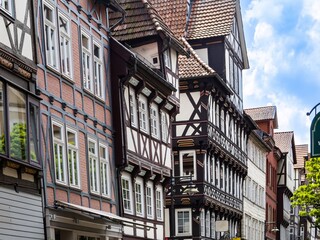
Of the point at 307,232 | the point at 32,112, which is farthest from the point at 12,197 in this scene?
the point at 307,232

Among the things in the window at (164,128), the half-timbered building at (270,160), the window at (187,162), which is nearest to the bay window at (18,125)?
the window at (164,128)

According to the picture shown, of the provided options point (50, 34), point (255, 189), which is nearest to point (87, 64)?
point (50, 34)

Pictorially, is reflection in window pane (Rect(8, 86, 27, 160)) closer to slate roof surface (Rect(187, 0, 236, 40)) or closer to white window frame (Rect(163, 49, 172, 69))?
white window frame (Rect(163, 49, 172, 69))

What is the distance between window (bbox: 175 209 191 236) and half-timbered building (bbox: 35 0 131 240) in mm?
13546

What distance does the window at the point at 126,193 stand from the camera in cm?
2688

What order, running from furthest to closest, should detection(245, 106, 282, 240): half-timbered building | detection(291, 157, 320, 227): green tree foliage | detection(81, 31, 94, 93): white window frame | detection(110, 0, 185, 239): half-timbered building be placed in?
detection(245, 106, 282, 240): half-timbered building, detection(291, 157, 320, 227): green tree foliage, detection(110, 0, 185, 239): half-timbered building, detection(81, 31, 94, 93): white window frame

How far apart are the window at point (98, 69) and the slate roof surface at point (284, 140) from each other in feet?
167

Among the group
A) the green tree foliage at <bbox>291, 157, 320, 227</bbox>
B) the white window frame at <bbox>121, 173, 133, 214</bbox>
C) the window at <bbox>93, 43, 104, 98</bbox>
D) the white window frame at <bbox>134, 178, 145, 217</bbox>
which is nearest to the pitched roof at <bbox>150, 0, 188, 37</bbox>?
the green tree foliage at <bbox>291, 157, 320, 227</bbox>

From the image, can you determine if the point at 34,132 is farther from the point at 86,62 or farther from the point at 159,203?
the point at 159,203

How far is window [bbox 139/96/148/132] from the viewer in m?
28.8

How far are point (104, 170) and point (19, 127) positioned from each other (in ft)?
22.9

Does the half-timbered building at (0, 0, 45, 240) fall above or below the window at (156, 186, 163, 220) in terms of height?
above

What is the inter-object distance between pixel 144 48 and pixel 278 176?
1701 inches

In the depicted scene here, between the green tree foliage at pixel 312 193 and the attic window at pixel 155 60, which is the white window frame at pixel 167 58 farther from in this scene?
the green tree foliage at pixel 312 193
